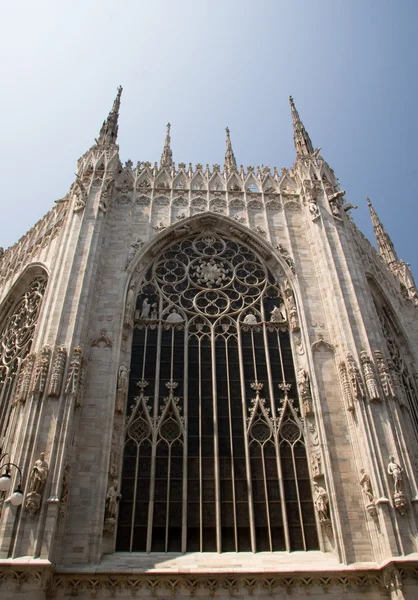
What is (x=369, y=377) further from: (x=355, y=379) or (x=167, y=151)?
(x=167, y=151)

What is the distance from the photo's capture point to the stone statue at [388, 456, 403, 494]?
46.1 feet

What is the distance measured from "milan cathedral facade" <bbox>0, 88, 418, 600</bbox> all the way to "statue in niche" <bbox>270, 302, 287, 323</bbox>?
0.25 ft

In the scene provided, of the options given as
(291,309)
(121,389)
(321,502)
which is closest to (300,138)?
(291,309)

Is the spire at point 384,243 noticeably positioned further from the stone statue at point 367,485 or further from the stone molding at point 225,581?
the stone molding at point 225,581

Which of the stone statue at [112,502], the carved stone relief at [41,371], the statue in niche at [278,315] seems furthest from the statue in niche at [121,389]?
the statue in niche at [278,315]

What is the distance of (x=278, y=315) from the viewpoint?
19781 mm

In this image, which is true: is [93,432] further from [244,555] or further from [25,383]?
[244,555]

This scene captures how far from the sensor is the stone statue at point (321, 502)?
48.1 feet

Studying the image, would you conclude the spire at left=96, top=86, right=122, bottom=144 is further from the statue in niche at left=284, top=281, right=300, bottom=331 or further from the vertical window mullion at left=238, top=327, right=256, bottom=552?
the vertical window mullion at left=238, top=327, right=256, bottom=552

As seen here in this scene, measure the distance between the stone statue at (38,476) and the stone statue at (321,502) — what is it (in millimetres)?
7752

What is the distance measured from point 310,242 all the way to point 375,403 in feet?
27.0

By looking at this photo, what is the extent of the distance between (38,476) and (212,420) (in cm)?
571

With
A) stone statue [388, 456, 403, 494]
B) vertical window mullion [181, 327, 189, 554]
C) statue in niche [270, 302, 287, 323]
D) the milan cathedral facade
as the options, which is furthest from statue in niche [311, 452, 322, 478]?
statue in niche [270, 302, 287, 323]

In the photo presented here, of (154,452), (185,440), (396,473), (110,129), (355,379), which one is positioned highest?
(110,129)
